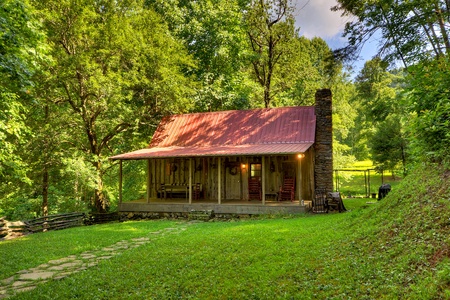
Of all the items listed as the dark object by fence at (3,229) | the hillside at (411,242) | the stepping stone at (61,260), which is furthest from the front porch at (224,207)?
the stepping stone at (61,260)

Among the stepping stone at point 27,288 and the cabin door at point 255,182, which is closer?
the stepping stone at point 27,288

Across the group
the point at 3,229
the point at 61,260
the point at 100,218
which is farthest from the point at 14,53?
the point at 100,218

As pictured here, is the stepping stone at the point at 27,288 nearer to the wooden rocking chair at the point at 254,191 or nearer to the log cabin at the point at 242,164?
the log cabin at the point at 242,164

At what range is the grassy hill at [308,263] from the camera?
11.5 feet

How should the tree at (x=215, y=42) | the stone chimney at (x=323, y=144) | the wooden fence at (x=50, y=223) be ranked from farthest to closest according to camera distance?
the tree at (x=215, y=42)
the stone chimney at (x=323, y=144)
the wooden fence at (x=50, y=223)

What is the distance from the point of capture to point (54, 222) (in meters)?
13.0

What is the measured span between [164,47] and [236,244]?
13495mm

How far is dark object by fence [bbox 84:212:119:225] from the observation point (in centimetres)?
1443

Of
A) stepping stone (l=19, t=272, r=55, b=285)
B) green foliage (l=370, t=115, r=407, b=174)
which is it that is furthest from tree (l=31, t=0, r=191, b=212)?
green foliage (l=370, t=115, r=407, b=174)

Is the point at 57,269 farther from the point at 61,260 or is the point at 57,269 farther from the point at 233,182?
the point at 233,182

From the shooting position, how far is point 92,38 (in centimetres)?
1486

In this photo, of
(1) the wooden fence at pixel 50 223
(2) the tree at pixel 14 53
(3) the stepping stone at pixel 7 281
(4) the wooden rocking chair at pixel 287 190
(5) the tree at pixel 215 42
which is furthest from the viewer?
(5) the tree at pixel 215 42

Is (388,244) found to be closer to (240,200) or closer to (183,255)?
(183,255)

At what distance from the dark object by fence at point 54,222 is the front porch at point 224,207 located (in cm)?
196
